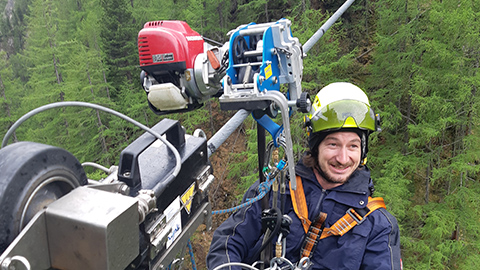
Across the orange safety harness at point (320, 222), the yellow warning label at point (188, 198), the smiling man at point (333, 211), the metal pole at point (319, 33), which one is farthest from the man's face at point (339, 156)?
the yellow warning label at point (188, 198)

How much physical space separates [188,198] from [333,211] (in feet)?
4.44

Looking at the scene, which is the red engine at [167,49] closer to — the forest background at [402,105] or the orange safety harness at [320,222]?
the orange safety harness at [320,222]

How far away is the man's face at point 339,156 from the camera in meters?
2.48

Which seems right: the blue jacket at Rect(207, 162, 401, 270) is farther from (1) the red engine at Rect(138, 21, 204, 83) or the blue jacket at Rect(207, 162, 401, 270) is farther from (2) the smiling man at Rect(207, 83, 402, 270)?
(1) the red engine at Rect(138, 21, 204, 83)

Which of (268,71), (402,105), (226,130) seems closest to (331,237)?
(226,130)

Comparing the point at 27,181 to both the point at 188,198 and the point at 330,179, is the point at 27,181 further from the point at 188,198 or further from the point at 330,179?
the point at 330,179

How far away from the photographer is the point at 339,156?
2.49 metres

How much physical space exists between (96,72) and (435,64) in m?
15.6

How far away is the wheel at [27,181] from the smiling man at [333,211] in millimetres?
1511

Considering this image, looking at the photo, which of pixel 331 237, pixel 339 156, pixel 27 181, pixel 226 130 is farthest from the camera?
pixel 339 156

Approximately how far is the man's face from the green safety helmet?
0.06m

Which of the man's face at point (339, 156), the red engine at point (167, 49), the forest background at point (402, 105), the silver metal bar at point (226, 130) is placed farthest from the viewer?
the forest background at point (402, 105)

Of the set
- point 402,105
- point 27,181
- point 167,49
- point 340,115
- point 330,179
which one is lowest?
point 402,105

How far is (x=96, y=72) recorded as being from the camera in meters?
17.0
